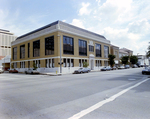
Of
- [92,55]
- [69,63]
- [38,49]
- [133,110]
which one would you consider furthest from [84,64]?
[133,110]

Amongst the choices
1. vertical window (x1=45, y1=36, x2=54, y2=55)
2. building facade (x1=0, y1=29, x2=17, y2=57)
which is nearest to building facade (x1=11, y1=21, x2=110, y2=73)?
vertical window (x1=45, y1=36, x2=54, y2=55)

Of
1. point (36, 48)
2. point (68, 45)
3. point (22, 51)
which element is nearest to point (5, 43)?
point (22, 51)

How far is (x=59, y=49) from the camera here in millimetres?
33875

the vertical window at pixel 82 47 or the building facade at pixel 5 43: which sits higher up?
the building facade at pixel 5 43

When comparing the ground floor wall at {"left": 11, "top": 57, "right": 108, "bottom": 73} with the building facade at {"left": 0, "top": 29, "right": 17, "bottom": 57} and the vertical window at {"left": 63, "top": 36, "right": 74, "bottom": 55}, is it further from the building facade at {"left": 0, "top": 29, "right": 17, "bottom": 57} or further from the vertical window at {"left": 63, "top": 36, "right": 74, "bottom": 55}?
the building facade at {"left": 0, "top": 29, "right": 17, "bottom": 57}

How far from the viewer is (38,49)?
40938 millimetres

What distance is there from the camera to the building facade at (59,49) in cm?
3466

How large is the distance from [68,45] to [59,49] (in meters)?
3.96

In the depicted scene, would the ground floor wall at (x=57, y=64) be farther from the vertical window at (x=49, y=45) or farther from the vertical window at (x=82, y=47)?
the vertical window at (x=82, y=47)

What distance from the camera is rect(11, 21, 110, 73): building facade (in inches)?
1364

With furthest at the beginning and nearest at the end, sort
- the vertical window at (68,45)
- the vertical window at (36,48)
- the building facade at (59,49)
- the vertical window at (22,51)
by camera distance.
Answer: the vertical window at (22,51), the vertical window at (36,48), the vertical window at (68,45), the building facade at (59,49)

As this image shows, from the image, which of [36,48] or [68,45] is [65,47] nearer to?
[68,45]

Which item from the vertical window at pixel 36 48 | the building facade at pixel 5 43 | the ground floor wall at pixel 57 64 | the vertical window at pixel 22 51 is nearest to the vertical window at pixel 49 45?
the ground floor wall at pixel 57 64

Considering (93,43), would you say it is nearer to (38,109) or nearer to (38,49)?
(38,49)
